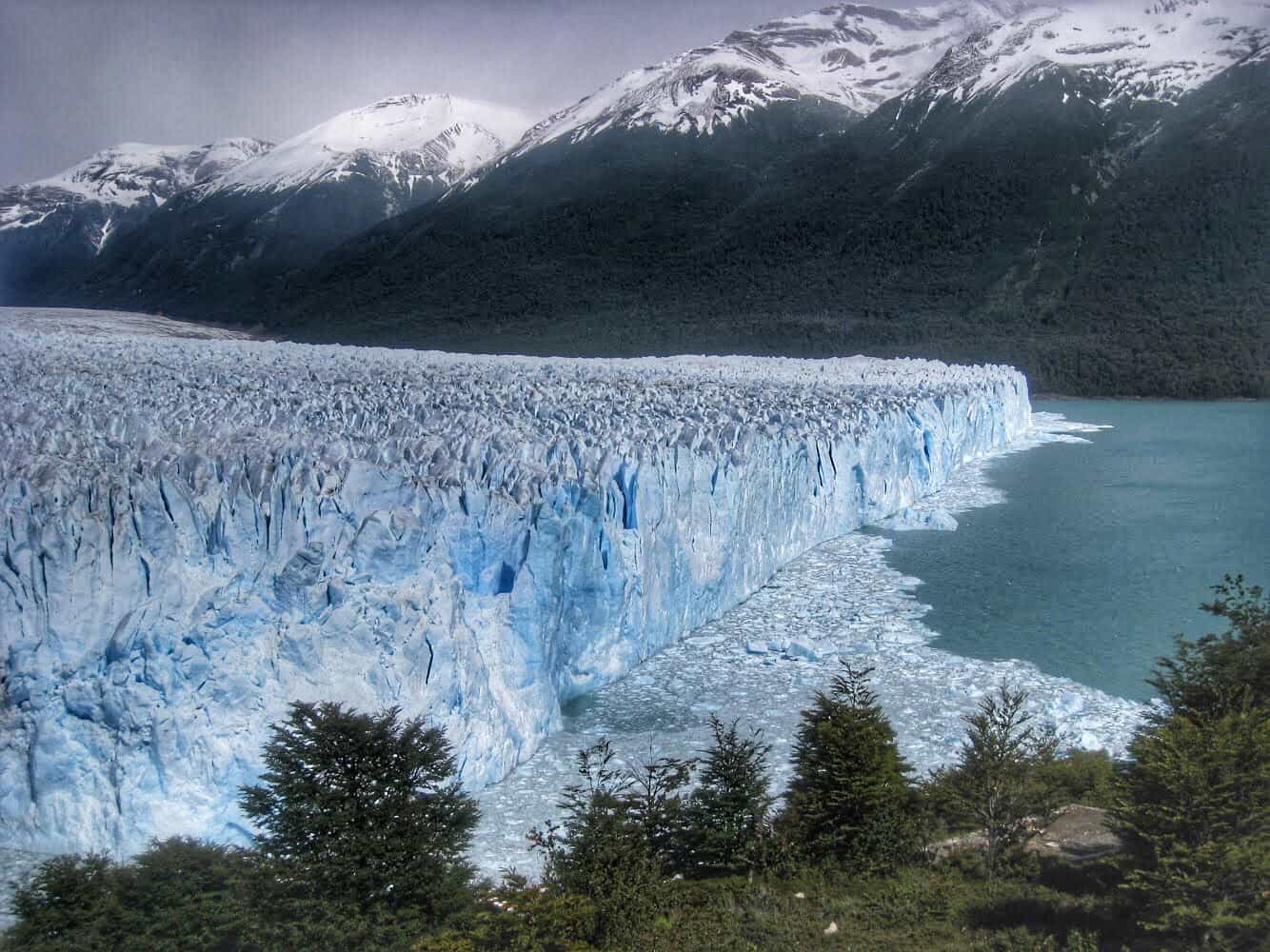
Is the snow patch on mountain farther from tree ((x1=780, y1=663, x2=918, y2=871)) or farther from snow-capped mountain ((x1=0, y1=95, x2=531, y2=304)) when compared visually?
tree ((x1=780, y1=663, x2=918, y2=871))

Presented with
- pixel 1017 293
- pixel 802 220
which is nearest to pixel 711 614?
pixel 1017 293

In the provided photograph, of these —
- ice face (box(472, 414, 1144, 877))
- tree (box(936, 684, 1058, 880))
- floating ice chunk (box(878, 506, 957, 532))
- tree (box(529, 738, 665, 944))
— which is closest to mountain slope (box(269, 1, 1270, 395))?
floating ice chunk (box(878, 506, 957, 532))

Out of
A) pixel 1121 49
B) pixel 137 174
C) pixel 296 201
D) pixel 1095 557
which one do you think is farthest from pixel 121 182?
pixel 1095 557

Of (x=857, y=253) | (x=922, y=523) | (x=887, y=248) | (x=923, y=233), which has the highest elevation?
(x=923, y=233)

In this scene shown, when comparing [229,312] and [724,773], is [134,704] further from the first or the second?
[229,312]

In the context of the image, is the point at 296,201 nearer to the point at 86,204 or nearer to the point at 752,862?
the point at 86,204
